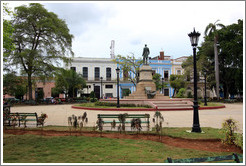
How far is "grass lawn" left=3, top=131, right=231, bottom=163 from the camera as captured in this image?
4.44m

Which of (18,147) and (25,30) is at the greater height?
(25,30)

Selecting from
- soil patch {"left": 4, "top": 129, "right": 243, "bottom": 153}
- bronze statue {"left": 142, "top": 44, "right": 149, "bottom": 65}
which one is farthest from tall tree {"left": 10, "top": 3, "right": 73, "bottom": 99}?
soil patch {"left": 4, "top": 129, "right": 243, "bottom": 153}

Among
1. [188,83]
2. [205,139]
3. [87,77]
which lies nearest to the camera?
[205,139]

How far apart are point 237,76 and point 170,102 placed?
59.6 ft

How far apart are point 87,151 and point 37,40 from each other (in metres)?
28.5

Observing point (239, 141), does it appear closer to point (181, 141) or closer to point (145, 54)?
Result: point (181, 141)

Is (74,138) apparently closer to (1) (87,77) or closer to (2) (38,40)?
(2) (38,40)

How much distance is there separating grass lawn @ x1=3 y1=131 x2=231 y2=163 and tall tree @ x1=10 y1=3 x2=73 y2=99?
952 inches

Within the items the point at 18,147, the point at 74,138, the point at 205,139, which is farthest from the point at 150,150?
the point at 18,147

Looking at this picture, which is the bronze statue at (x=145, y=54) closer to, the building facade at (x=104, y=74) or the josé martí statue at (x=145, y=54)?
the josé martí statue at (x=145, y=54)

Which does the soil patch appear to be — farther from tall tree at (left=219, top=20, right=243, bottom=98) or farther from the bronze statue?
tall tree at (left=219, top=20, right=243, bottom=98)

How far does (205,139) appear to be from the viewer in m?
6.28

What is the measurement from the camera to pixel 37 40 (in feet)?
98.6

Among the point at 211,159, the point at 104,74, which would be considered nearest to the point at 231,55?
the point at 104,74
